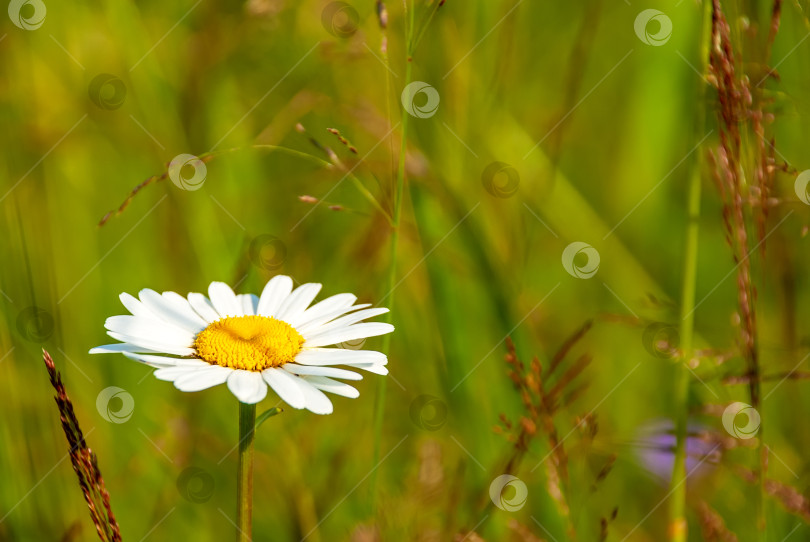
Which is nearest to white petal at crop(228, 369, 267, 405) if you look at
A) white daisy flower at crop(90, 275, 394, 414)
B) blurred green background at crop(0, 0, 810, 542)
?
white daisy flower at crop(90, 275, 394, 414)

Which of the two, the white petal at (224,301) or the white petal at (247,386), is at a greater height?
the white petal at (224,301)

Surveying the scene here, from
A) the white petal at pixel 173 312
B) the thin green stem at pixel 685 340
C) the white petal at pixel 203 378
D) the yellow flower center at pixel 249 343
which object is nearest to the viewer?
the white petal at pixel 203 378

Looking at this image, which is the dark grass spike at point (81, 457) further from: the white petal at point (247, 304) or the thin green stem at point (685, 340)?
the thin green stem at point (685, 340)

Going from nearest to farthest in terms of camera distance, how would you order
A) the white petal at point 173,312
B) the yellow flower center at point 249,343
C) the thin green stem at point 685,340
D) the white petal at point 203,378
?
the white petal at point 203,378 → the yellow flower center at point 249,343 → the white petal at point 173,312 → the thin green stem at point 685,340

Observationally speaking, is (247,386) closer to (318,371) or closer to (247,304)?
(318,371)

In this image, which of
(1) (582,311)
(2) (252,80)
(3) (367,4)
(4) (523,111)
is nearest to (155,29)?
(2) (252,80)

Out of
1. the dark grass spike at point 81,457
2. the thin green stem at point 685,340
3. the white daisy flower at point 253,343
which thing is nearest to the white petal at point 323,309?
the white daisy flower at point 253,343
